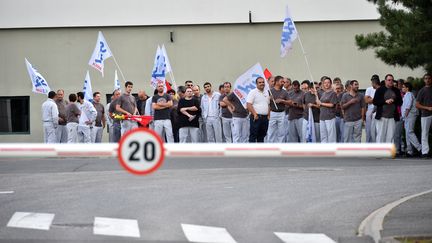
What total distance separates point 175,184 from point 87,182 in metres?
1.59

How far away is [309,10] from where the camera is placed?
3972 centimetres

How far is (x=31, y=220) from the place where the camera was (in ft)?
45.3

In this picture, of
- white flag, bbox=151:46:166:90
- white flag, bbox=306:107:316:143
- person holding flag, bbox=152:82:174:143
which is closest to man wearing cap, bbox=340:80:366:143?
white flag, bbox=306:107:316:143

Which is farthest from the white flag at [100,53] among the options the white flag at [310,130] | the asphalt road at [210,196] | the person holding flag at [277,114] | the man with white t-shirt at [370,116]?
the asphalt road at [210,196]

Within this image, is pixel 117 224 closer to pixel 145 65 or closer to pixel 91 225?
pixel 91 225

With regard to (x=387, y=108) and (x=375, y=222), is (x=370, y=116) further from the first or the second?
(x=375, y=222)

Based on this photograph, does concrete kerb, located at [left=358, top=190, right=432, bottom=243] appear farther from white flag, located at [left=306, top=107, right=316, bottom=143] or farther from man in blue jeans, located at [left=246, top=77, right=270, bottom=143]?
white flag, located at [left=306, top=107, right=316, bottom=143]

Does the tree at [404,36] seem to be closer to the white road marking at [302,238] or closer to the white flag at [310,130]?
the white road marking at [302,238]

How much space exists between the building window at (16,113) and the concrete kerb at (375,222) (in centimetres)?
2726

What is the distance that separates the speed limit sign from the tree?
651 centimetres

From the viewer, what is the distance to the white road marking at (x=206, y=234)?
1210 centimetres

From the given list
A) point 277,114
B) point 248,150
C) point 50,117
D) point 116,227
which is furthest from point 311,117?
point 248,150

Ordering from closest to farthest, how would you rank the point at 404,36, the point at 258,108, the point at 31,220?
the point at 31,220, the point at 404,36, the point at 258,108

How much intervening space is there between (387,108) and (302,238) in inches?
564
